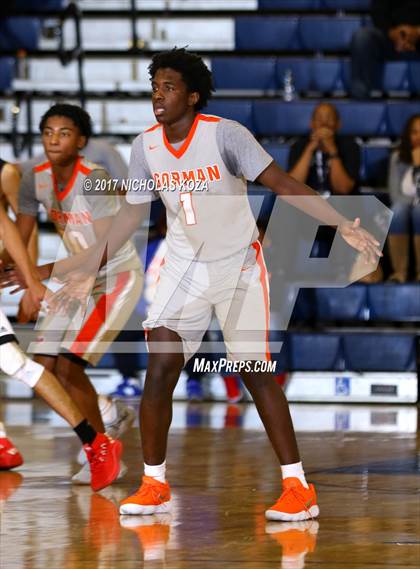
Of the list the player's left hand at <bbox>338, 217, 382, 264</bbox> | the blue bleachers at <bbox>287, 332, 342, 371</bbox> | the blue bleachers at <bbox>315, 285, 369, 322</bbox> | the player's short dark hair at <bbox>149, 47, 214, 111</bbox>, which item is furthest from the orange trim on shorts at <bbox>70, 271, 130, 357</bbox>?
the blue bleachers at <bbox>315, 285, 369, 322</bbox>

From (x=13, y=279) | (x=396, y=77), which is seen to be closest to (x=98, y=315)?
(x=13, y=279)

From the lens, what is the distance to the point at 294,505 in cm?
485

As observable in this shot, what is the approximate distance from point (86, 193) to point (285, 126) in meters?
5.45

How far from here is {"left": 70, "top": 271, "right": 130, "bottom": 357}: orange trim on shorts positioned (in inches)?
241

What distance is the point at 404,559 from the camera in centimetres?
413

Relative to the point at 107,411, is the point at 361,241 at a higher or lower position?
higher

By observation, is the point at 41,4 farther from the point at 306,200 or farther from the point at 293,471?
the point at 293,471

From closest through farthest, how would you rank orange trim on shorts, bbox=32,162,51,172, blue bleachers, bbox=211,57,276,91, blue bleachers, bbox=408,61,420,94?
1. orange trim on shorts, bbox=32,162,51,172
2. blue bleachers, bbox=408,61,420,94
3. blue bleachers, bbox=211,57,276,91

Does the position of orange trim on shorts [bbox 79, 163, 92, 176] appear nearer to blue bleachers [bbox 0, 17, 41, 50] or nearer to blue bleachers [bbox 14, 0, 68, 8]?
blue bleachers [bbox 0, 17, 41, 50]

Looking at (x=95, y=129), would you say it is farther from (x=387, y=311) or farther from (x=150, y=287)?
(x=387, y=311)

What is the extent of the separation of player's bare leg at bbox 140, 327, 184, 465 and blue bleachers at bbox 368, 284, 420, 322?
5118mm

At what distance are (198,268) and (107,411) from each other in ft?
5.85

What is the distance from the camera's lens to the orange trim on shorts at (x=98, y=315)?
6.13m

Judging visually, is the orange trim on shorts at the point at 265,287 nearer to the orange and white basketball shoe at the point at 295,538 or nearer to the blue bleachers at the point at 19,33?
the orange and white basketball shoe at the point at 295,538
